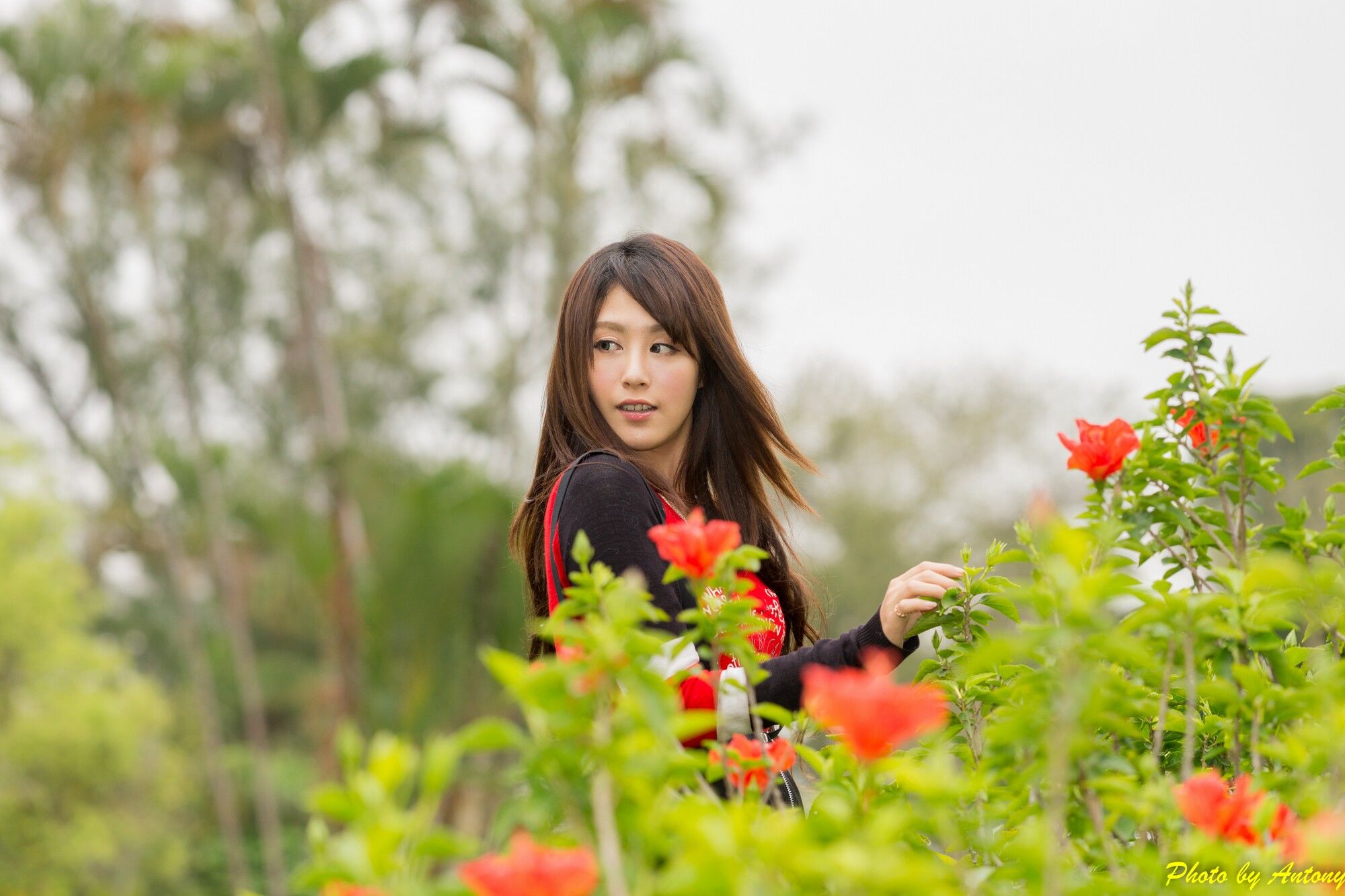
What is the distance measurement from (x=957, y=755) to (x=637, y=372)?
887 mm

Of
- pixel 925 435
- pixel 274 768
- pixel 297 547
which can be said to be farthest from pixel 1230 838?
pixel 925 435

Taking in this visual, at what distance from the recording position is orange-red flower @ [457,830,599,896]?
69 cm

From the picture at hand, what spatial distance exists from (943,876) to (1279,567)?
15.0 inches

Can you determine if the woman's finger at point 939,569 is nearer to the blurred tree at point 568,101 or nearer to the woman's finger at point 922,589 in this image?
the woman's finger at point 922,589

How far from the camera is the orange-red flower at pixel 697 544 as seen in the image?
44.2 inches

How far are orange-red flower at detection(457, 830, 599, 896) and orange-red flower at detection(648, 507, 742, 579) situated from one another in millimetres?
441

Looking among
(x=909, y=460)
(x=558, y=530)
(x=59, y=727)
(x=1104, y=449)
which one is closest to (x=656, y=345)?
(x=558, y=530)

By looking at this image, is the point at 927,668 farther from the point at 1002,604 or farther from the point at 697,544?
the point at 697,544

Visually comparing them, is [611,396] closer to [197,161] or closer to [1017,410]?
[197,161]

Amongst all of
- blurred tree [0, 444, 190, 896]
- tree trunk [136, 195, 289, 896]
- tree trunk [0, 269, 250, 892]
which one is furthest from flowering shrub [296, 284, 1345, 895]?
blurred tree [0, 444, 190, 896]

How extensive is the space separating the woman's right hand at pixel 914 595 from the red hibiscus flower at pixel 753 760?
233 millimetres

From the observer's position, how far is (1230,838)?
3.05 ft

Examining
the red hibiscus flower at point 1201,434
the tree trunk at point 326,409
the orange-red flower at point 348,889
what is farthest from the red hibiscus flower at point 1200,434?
the tree trunk at point 326,409

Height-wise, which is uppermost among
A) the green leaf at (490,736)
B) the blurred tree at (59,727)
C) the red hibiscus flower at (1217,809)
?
the blurred tree at (59,727)
